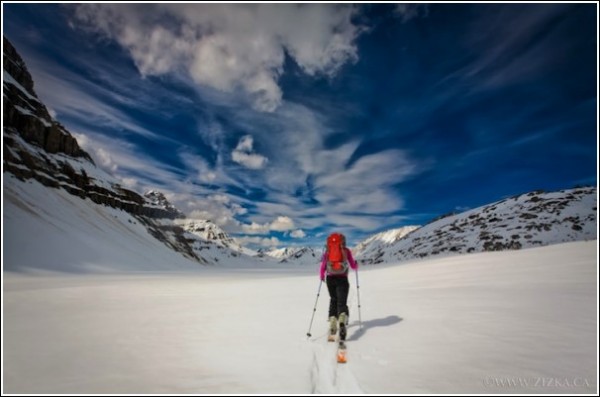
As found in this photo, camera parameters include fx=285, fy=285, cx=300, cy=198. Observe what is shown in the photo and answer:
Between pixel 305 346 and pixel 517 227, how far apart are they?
6967 cm

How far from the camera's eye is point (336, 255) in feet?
26.7

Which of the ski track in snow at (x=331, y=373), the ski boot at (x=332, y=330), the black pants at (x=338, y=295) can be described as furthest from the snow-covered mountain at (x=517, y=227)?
the ski track in snow at (x=331, y=373)

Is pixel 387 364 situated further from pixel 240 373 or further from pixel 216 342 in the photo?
pixel 216 342

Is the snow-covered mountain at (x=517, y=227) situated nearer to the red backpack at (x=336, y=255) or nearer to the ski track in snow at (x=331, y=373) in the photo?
the red backpack at (x=336, y=255)

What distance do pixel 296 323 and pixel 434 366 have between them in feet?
14.7

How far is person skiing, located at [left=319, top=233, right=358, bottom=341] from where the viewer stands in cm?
746

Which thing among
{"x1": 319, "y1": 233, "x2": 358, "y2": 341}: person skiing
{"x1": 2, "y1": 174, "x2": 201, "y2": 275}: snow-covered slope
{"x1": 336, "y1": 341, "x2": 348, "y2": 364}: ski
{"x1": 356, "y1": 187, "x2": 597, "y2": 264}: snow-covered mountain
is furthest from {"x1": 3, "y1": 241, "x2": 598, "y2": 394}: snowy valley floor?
{"x1": 356, "y1": 187, "x2": 597, "y2": 264}: snow-covered mountain

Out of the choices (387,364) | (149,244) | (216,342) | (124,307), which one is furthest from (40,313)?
(149,244)

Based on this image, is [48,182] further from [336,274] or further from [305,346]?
[305,346]

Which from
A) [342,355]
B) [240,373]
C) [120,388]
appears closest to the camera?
[120,388]

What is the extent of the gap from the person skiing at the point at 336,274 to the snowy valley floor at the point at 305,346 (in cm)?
68

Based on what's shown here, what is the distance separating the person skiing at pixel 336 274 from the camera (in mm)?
7457

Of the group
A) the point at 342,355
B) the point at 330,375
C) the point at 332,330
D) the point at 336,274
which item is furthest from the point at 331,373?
the point at 336,274

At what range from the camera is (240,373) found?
16.9ft
